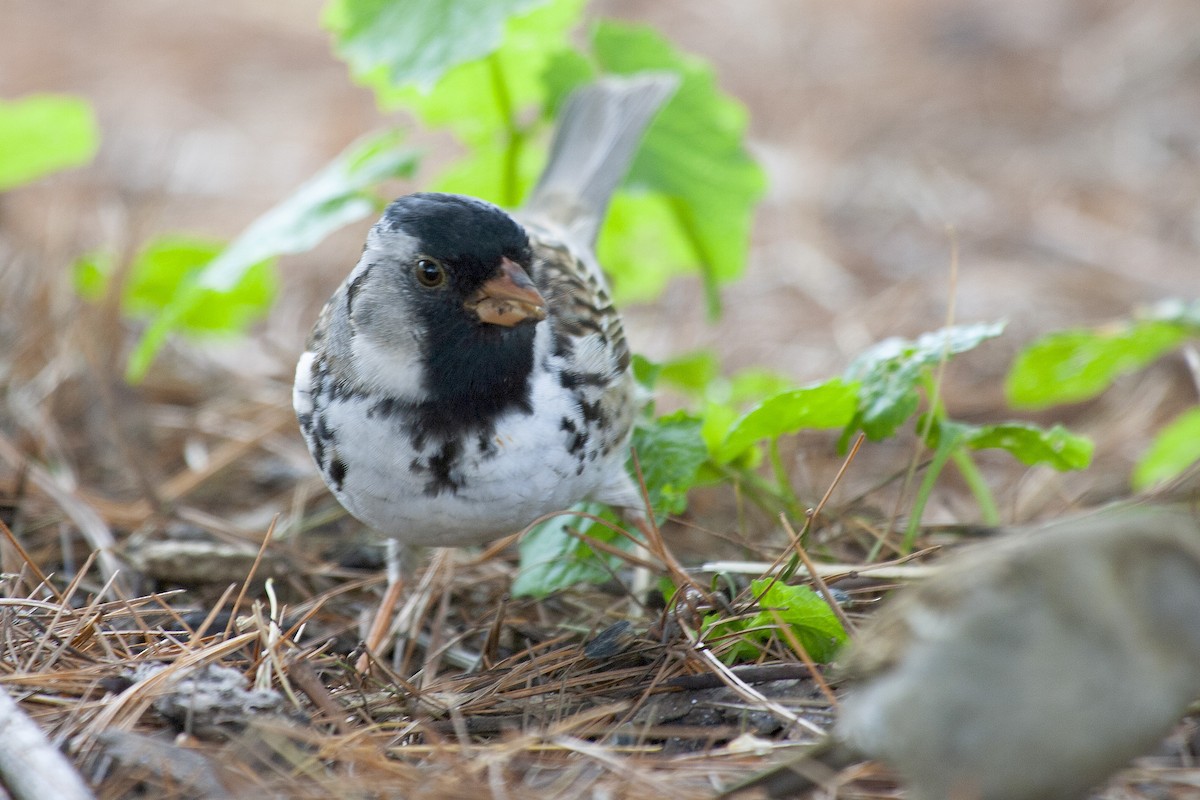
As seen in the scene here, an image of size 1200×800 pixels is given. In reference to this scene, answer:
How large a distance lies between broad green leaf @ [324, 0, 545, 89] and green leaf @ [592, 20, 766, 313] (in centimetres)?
102

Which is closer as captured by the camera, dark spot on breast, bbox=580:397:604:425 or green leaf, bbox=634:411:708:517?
dark spot on breast, bbox=580:397:604:425

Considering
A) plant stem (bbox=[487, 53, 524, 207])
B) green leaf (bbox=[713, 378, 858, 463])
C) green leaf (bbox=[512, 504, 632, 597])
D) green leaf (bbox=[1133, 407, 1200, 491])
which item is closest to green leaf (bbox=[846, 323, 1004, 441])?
green leaf (bbox=[713, 378, 858, 463])

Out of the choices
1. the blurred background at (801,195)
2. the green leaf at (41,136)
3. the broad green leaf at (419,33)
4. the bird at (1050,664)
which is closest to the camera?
the bird at (1050,664)

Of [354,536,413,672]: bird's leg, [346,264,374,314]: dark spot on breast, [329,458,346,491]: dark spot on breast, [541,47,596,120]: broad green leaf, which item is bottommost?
[354,536,413,672]: bird's leg

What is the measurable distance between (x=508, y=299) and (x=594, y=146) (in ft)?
4.69

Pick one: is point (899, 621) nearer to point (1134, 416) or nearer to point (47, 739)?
point (47, 739)

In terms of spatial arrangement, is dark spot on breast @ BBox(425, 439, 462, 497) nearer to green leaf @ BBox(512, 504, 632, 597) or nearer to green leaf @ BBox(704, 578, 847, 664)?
green leaf @ BBox(512, 504, 632, 597)

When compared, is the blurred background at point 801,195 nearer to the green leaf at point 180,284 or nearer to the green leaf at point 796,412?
the green leaf at point 180,284

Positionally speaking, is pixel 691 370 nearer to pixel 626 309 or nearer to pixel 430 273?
pixel 430 273

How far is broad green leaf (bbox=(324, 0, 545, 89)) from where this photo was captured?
324 centimetres

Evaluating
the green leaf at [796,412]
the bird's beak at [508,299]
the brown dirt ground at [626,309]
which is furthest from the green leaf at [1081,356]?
the bird's beak at [508,299]

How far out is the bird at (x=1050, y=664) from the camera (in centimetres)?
175

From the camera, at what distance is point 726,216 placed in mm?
4199

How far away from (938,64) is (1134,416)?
429 cm
